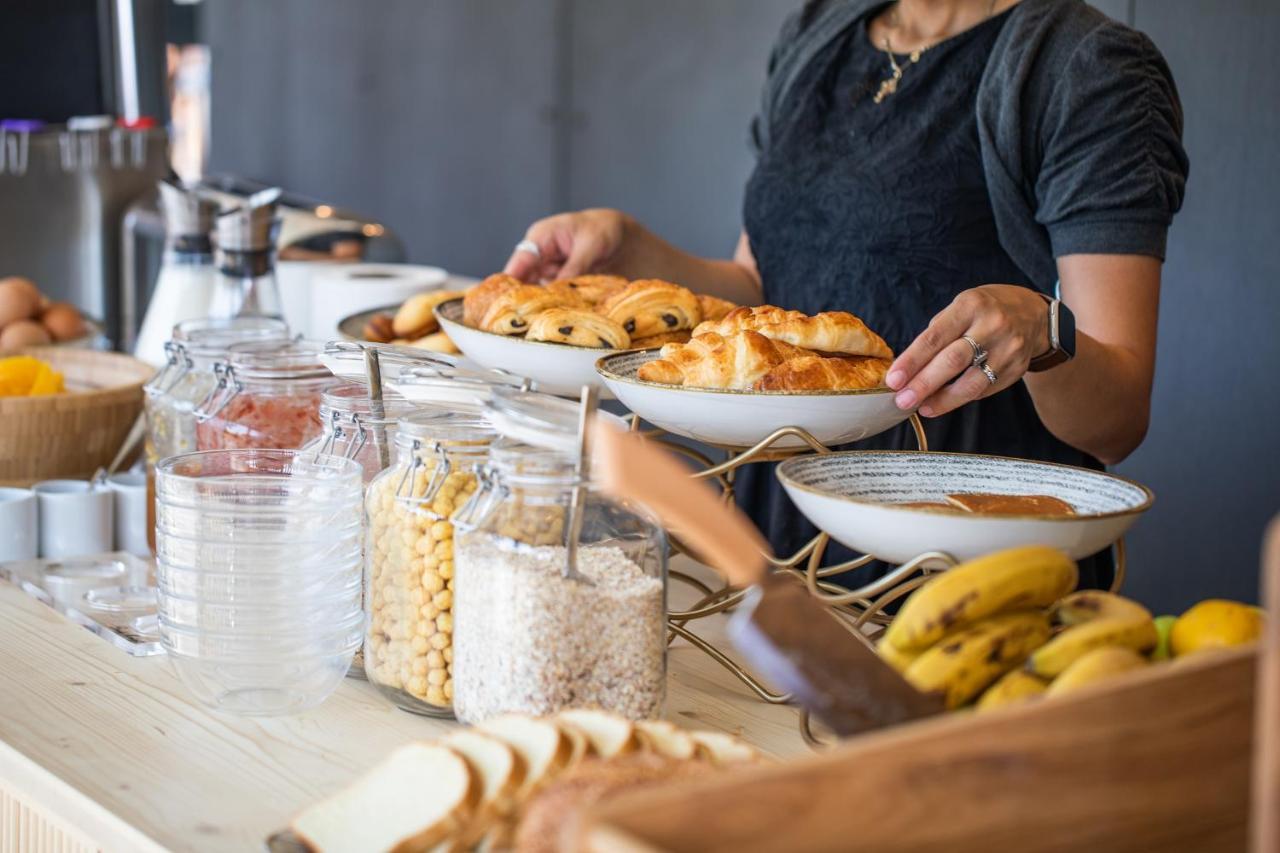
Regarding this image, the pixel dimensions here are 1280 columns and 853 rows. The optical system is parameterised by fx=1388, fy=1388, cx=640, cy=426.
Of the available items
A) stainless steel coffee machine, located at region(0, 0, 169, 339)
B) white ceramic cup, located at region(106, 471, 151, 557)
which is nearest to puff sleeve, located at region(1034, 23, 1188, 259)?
white ceramic cup, located at region(106, 471, 151, 557)

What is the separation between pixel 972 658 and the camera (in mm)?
676

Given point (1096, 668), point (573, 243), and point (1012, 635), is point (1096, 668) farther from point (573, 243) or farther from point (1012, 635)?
point (573, 243)

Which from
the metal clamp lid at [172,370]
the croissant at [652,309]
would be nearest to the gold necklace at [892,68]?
the croissant at [652,309]

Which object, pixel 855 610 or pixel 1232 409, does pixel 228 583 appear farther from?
pixel 1232 409

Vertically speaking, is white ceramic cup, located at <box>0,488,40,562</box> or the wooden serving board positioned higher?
the wooden serving board

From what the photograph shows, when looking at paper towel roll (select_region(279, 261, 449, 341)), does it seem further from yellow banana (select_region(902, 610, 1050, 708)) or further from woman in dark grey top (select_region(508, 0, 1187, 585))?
yellow banana (select_region(902, 610, 1050, 708))

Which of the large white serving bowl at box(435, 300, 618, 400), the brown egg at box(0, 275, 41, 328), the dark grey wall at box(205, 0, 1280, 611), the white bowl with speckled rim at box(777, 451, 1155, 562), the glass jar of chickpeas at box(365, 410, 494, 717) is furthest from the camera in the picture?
the dark grey wall at box(205, 0, 1280, 611)

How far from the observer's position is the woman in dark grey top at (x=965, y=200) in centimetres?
128

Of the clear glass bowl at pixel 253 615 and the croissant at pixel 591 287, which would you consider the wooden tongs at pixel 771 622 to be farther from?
the croissant at pixel 591 287

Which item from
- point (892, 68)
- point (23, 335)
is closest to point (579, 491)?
point (892, 68)

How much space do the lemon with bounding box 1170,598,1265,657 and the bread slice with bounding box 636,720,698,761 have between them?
0.83ft

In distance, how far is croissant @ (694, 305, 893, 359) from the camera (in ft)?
3.31

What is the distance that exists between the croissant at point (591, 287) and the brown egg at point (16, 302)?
93cm

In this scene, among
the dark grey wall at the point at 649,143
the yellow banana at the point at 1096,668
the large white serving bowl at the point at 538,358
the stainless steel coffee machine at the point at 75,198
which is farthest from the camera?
the stainless steel coffee machine at the point at 75,198
